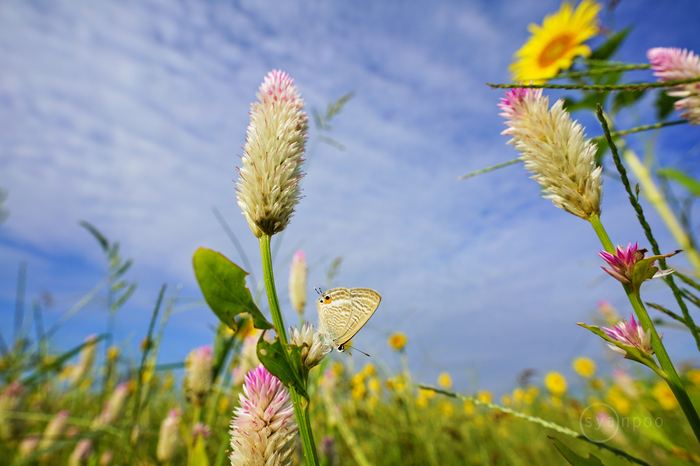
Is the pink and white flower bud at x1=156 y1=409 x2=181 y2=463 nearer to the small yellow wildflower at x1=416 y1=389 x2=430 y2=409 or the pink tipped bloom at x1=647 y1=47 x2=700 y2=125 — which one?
the pink tipped bloom at x1=647 y1=47 x2=700 y2=125

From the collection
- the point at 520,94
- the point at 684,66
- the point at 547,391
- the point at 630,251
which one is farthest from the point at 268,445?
the point at 547,391

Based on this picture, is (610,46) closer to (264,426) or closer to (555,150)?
(555,150)

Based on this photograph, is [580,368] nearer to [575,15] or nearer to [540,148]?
[575,15]

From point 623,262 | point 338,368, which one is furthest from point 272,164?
point 338,368

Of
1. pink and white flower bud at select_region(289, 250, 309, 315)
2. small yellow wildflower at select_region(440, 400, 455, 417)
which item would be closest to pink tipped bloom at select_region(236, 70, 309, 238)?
pink and white flower bud at select_region(289, 250, 309, 315)

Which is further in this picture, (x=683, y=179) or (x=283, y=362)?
(x=683, y=179)
